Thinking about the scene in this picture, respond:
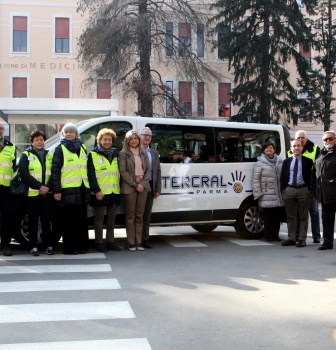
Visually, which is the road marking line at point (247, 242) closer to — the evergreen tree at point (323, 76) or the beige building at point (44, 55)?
the evergreen tree at point (323, 76)

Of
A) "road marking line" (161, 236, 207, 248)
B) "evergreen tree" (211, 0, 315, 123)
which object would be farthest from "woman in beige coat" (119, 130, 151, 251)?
"evergreen tree" (211, 0, 315, 123)

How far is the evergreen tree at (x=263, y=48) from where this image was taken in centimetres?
3281

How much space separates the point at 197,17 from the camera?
2522cm

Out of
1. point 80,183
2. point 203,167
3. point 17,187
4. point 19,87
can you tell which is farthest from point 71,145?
point 19,87

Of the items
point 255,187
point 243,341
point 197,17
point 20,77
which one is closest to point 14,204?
point 255,187

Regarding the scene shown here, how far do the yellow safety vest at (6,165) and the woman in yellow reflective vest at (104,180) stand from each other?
3.79 ft

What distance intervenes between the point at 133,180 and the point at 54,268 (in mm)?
2158

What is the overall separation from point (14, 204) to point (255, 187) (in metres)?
4.20

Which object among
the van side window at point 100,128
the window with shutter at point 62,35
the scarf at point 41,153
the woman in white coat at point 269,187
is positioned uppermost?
the window with shutter at point 62,35

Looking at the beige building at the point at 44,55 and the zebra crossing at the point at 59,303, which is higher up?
the beige building at the point at 44,55

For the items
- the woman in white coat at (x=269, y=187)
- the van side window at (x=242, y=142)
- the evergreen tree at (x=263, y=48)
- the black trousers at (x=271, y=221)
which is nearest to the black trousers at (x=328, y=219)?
the woman in white coat at (x=269, y=187)

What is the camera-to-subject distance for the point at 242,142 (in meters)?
10.8

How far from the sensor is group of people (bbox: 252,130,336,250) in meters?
9.55

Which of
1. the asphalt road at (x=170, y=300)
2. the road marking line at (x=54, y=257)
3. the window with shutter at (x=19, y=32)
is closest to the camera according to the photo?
the asphalt road at (x=170, y=300)
